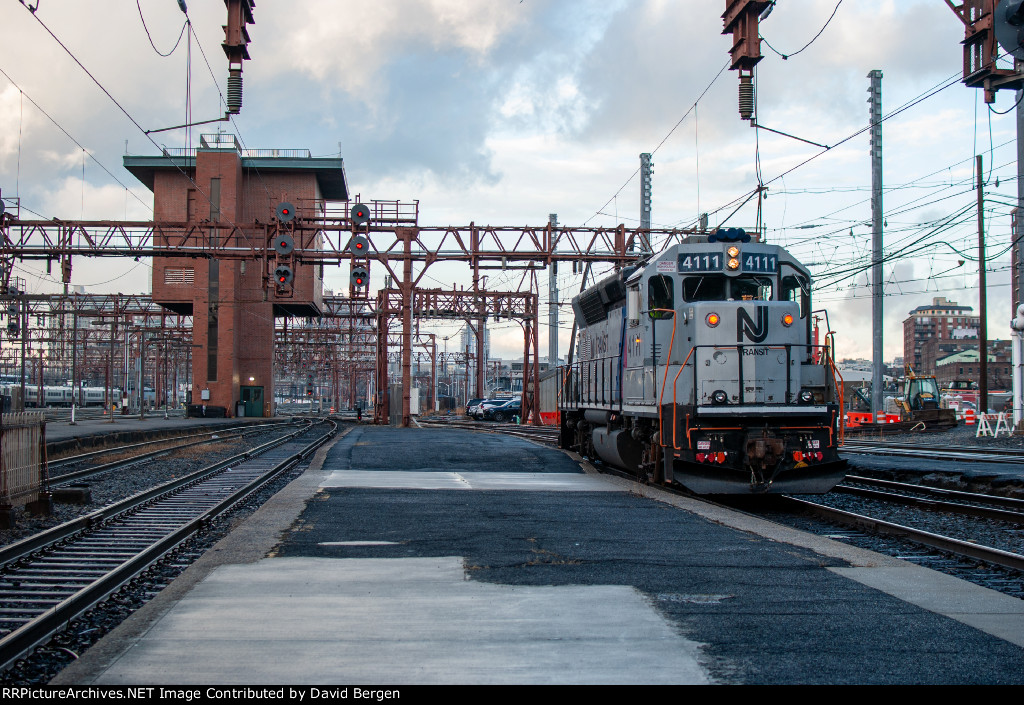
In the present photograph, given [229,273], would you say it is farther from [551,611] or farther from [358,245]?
[551,611]

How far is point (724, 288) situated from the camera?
1231cm

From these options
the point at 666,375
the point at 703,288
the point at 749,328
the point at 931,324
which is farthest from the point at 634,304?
the point at 931,324

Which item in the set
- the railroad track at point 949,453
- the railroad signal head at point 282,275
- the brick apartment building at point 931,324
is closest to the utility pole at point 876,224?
the railroad track at point 949,453

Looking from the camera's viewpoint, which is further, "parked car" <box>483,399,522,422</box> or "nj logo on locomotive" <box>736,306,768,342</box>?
"parked car" <box>483,399,522,422</box>

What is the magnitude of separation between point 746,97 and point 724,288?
9.42 ft

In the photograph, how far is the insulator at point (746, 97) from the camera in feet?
34.0

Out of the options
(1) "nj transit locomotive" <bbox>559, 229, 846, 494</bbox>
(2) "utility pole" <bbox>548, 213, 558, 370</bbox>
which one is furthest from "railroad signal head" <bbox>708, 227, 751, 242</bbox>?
(2) "utility pole" <bbox>548, 213, 558, 370</bbox>

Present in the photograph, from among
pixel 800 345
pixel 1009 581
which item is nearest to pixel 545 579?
pixel 1009 581

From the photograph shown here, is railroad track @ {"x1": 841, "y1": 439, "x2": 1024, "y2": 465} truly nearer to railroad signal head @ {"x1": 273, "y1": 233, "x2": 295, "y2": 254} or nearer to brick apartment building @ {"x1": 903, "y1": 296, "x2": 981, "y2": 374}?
railroad signal head @ {"x1": 273, "y1": 233, "x2": 295, "y2": 254}

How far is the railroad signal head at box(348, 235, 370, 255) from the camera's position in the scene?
97.0ft

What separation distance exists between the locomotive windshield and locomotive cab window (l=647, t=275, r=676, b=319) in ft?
0.71

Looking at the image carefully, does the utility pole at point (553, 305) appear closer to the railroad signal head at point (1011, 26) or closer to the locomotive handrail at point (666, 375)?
the locomotive handrail at point (666, 375)

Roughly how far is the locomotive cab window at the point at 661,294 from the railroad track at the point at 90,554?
682 centimetres

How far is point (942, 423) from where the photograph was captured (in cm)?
3619
